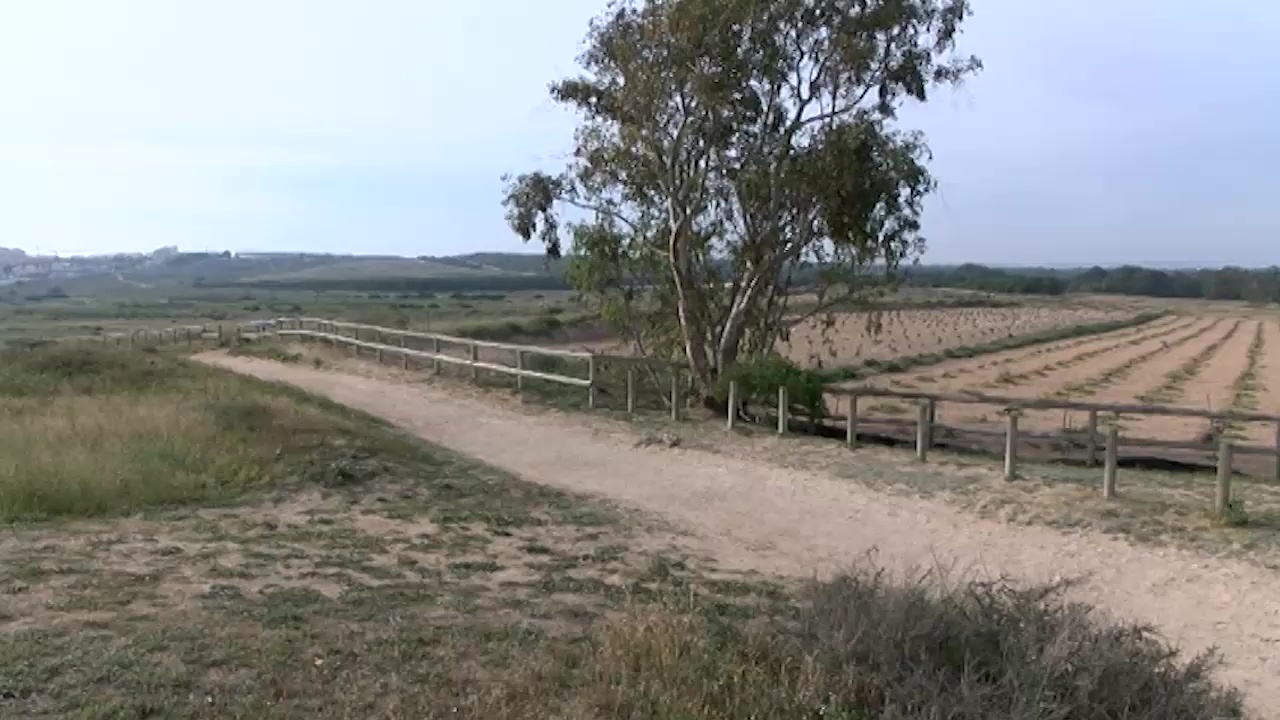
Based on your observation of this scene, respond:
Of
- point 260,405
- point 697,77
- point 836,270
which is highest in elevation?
point 697,77

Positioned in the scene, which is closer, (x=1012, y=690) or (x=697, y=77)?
(x=1012, y=690)

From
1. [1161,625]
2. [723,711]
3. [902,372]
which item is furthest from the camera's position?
[902,372]

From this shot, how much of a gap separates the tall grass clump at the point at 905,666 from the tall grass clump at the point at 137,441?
19.4 feet

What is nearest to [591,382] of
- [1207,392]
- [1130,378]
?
[1207,392]

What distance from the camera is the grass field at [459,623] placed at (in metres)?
4.98

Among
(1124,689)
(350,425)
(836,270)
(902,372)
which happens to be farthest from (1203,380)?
(1124,689)

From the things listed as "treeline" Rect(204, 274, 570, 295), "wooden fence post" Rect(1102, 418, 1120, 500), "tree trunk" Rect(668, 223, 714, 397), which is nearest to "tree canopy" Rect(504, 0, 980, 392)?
"tree trunk" Rect(668, 223, 714, 397)

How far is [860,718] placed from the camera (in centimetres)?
492

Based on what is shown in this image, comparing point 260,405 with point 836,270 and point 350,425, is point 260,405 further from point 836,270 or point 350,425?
point 836,270

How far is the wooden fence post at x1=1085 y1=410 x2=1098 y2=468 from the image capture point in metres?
13.4

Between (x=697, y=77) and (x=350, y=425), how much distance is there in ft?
23.3

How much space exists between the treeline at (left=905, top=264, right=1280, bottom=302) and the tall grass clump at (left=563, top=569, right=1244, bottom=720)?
4654 inches

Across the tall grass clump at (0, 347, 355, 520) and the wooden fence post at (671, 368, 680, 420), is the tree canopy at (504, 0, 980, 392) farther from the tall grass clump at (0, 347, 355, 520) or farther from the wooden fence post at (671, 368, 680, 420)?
the tall grass clump at (0, 347, 355, 520)

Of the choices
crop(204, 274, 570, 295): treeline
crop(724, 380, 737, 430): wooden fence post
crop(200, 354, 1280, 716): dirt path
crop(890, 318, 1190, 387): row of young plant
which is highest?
crop(724, 380, 737, 430): wooden fence post
